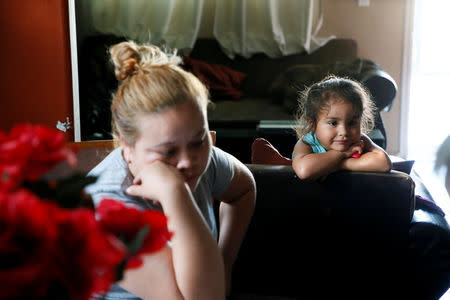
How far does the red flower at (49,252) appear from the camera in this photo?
1.24ft

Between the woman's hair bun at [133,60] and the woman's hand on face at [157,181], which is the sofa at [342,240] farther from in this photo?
the woman's hand on face at [157,181]

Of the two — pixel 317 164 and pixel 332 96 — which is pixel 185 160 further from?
pixel 332 96

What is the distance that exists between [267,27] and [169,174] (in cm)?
378

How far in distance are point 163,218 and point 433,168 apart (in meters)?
3.83

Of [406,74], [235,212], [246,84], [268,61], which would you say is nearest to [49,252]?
[235,212]

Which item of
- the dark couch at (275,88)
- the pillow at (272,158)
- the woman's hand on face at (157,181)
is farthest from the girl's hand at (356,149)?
the dark couch at (275,88)

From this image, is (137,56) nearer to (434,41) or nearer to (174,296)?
(174,296)

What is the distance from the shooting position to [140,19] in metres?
4.50

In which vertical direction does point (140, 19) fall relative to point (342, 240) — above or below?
above

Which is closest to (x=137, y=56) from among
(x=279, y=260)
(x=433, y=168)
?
(x=279, y=260)

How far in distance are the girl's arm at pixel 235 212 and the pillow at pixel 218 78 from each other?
277 cm

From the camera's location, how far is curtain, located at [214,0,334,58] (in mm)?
4391

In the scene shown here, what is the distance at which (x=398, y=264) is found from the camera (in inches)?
61.6

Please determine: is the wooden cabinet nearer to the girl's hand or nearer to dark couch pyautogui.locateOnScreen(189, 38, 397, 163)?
dark couch pyautogui.locateOnScreen(189, 38, 397, 163)
